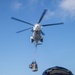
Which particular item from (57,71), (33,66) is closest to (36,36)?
(33,66)

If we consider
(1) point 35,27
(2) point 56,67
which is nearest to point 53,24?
(1) point 35,27

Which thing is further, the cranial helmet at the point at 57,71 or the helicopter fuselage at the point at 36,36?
the helicopter fuselage at the point at 36,36

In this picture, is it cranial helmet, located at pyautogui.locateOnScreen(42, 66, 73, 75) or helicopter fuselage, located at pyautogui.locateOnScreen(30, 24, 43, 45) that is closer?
cranial helmet, located at pyautogui.locateOnScreen(42, 66, 73, 75)

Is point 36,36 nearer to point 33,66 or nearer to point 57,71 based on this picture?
point 33,66

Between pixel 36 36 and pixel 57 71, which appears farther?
pixel 36 36

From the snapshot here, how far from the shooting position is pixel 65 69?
34875mm

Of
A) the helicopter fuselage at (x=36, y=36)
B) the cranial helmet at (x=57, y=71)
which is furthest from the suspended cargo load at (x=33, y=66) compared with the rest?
the cranial helmet at (x=57, y=71)

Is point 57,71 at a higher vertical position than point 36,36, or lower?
lower

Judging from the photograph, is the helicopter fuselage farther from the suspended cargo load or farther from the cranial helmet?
the cranial helmet

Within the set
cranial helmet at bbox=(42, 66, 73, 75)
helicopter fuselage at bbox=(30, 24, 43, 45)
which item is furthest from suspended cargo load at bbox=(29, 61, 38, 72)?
cranial helmet at bbox=(42, 66, 73, 75)

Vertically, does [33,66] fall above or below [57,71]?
above

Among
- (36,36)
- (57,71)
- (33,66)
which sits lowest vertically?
(57,71)

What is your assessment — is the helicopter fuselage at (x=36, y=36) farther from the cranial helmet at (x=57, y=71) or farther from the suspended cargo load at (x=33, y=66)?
the cranial helmet at (x=57, y=71)

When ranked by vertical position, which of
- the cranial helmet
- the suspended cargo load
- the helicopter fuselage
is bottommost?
the cranial helmet
